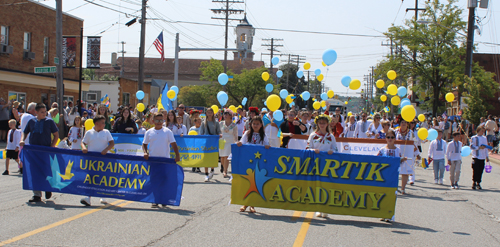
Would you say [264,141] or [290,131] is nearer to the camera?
[264,141]

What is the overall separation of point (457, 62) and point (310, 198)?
123 ft

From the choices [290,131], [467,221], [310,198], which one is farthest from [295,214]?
[290,131]

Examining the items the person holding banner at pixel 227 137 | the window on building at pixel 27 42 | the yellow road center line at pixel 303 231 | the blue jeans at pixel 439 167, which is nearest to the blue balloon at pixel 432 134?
the blue jeans at pixel 439 167

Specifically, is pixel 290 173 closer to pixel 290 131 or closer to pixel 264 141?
pixel 264 141

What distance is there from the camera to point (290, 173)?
755 cm

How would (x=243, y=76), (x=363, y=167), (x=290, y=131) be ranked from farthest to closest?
1. (x=243, y=76)
2. (x=290, y=131)
3. (x=363, y=167)

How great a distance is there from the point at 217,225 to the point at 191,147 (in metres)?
5.37

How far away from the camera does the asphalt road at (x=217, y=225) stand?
19.2 ft

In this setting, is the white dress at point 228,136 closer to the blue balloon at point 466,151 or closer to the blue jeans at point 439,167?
the blue jeans at point 439,167

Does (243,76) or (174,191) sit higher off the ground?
(243,76)

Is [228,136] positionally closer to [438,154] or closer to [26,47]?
[438,154]

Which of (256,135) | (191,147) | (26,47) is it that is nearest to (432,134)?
(256,135)

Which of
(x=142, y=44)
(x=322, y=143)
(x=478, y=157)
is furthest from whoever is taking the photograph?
(x=142, y=44)

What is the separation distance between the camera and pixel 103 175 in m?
7.92
